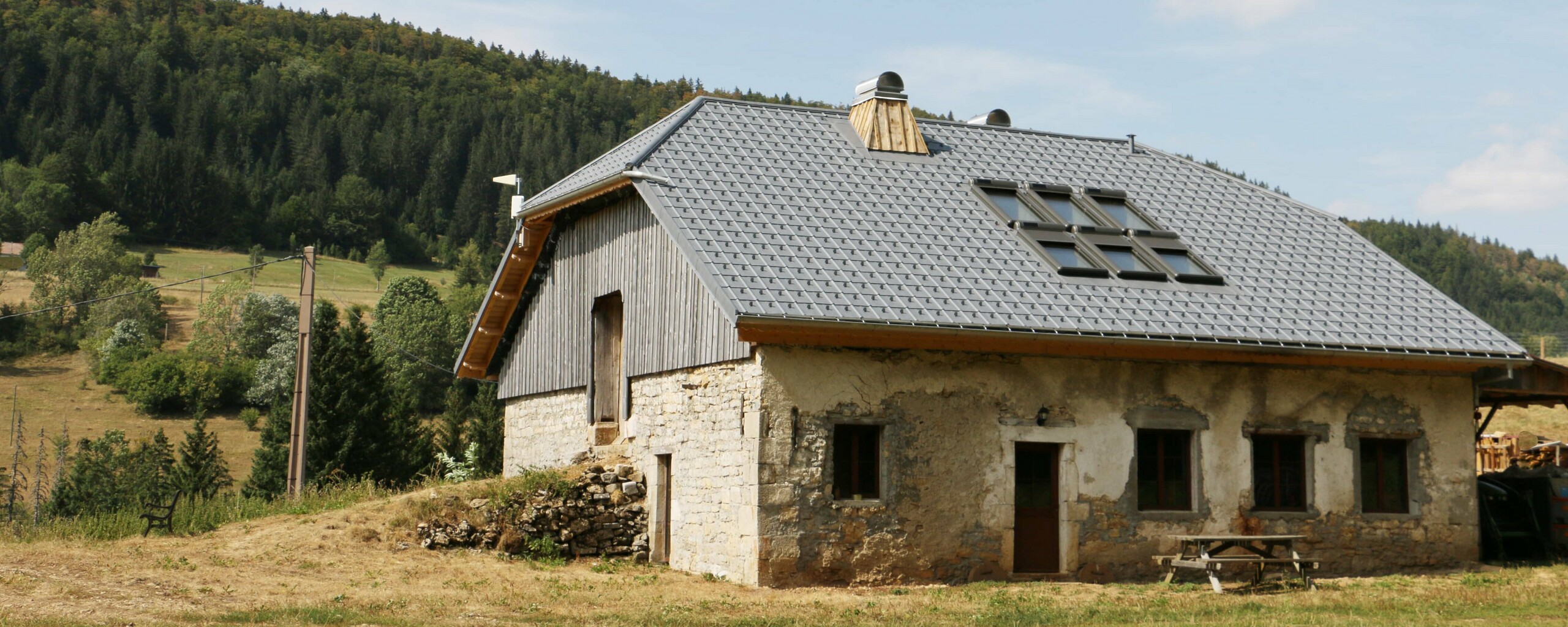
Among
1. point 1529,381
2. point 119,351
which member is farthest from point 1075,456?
point 119,351

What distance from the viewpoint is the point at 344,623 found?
35.4 ft

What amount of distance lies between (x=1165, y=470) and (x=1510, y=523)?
611cm

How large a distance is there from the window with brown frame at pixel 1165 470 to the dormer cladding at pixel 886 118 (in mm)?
5224

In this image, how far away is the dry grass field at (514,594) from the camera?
1159 centimetres

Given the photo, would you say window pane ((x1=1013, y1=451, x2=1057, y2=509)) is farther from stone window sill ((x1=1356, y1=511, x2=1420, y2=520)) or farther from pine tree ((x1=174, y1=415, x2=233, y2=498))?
pine tree ((x1=174, y1=415, x2=233, y2=498))

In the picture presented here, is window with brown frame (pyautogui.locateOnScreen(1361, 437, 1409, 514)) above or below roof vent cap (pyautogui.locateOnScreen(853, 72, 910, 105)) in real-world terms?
below

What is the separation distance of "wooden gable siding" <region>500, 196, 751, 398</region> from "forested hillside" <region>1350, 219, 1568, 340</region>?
9262 cm

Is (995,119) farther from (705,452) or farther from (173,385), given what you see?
(173,385)

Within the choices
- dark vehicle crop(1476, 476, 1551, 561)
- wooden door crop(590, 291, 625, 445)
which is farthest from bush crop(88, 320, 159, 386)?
dark vehicle crop(1476, 476, 1551, 561)

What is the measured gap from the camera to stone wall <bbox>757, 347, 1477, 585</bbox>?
14.5 meters

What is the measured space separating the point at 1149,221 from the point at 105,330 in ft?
240

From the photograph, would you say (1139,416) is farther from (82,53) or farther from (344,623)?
(82,53)

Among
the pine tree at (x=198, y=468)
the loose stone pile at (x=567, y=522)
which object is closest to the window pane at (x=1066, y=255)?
the loose stone pile at (x=567, y=522)

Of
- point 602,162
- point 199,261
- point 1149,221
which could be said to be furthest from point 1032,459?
point 199,261
